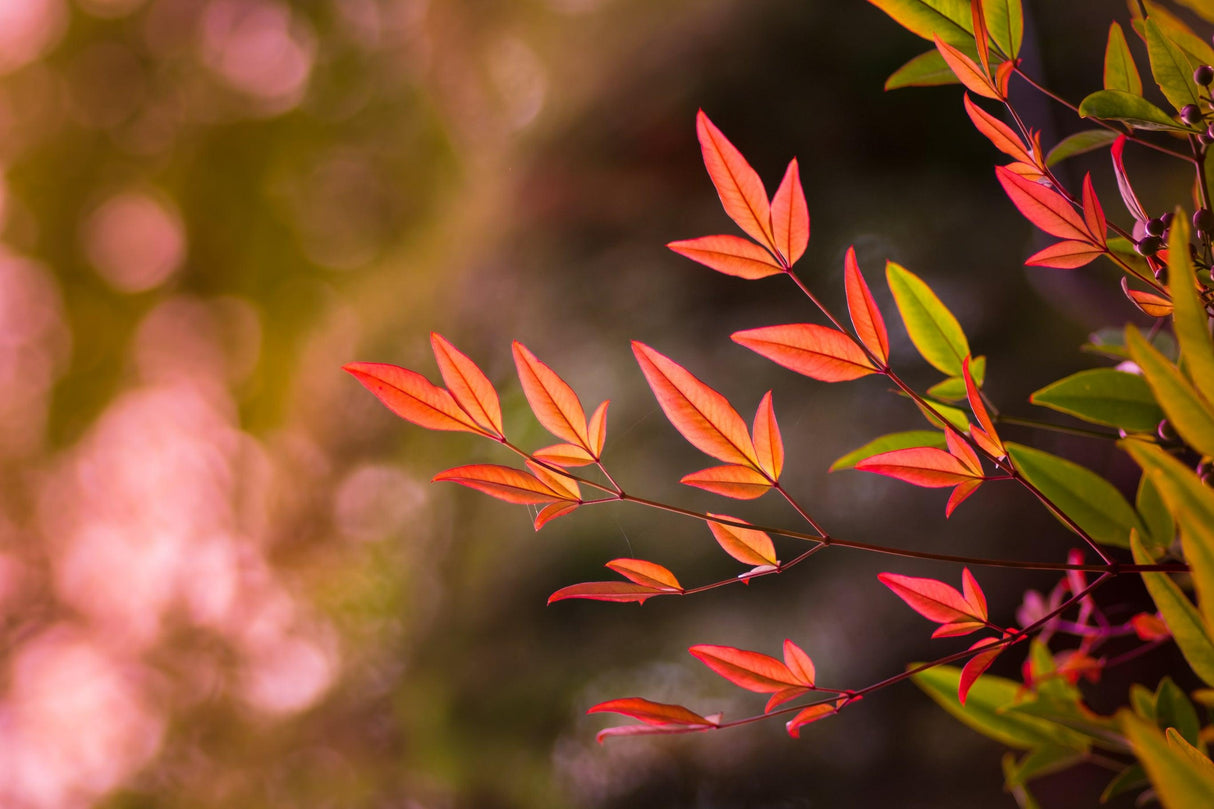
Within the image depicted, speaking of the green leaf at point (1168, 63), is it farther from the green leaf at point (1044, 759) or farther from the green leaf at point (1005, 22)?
the green leaf at point (1044, 759)

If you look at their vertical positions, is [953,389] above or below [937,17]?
below

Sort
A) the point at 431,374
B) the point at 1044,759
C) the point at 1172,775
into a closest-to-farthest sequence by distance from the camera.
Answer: the point at 1172,775 < the point at 1044,759 < the point at 431,374

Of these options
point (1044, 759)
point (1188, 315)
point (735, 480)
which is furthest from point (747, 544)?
point (1044, 759)

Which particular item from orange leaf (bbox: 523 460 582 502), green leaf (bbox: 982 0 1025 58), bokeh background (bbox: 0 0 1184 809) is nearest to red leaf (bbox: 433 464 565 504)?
orange leaf (bbox: 523 460 582 502)

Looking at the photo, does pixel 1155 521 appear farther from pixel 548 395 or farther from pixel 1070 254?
pixel 548 395

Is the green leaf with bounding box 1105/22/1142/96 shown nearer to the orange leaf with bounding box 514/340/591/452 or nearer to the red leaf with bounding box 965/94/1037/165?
the red leaf with bounding box 965/94/1037/165

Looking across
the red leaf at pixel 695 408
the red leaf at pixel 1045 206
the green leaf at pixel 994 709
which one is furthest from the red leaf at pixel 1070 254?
the green leaf at pixel 994 709

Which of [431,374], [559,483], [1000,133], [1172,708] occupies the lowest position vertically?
[431,374]
